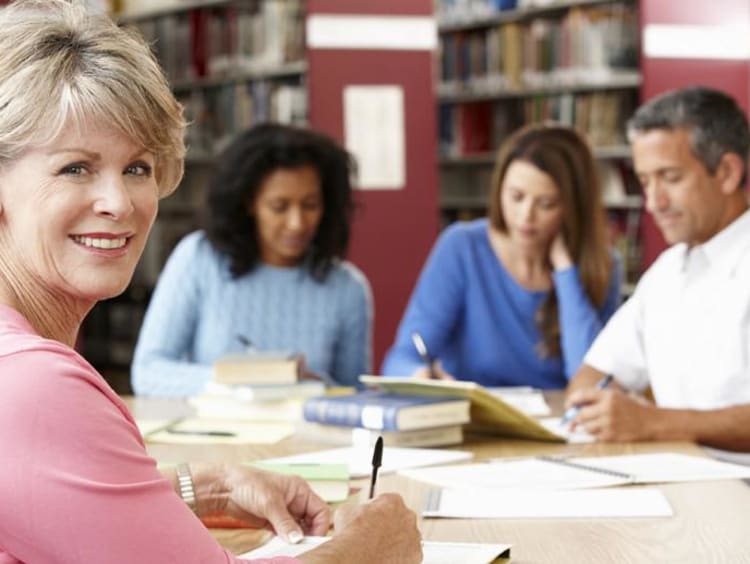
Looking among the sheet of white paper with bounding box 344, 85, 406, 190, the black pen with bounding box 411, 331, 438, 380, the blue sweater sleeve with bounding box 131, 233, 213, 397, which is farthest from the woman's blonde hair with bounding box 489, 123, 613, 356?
the sheet of white paper with bounding box 344, 85, 406, 190

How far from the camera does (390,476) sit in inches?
72.9

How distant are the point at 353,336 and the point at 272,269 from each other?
0.28 metres

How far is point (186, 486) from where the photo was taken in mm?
1524

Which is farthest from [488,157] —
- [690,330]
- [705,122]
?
[690,330]

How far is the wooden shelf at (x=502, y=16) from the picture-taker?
6215 millimetres

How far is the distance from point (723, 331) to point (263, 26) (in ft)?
14.2

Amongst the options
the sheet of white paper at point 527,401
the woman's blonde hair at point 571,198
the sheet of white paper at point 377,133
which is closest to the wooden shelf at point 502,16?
the sheet of white paper at point 377,133

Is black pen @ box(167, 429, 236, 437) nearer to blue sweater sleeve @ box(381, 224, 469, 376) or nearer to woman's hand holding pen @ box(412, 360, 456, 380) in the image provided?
woman's hand holding pen @ box(412, 360, 456, 380)

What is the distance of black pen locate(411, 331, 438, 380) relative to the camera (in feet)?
9.90

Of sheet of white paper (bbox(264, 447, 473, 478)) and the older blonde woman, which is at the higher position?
the older blonde woman

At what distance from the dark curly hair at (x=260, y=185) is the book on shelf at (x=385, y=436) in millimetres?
1159

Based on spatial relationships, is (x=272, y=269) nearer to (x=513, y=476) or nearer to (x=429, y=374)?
(x=429, y=374)

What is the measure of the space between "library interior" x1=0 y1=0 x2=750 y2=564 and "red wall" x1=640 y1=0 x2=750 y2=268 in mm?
13

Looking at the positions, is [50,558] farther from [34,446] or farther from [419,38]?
[419,38]
